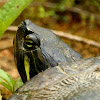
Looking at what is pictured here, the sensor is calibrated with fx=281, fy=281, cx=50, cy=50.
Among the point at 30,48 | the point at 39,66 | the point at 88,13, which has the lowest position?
the point at 88,13

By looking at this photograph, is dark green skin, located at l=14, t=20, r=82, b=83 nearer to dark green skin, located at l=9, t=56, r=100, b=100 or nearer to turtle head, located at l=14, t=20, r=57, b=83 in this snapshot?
turtle head, located at l=14, t=20, r=57, b=83

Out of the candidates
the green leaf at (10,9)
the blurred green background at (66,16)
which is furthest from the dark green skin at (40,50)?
the blurred green background at (66,16)

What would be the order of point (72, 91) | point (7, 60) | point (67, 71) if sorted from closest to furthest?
point (72, 91) → point (67, 71) → point (7, 60)

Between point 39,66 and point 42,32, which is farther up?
point 42,32

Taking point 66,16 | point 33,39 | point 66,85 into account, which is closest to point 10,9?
point 33,39

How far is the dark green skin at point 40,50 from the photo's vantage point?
1.54 meters

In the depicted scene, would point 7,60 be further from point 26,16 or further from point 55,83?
point 55,83

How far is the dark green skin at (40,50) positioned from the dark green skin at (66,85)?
0.64 feet

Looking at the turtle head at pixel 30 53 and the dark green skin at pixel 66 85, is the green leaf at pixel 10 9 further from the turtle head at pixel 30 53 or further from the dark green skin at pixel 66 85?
the dark green skin at pixel 66 85

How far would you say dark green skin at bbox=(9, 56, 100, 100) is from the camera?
112cm

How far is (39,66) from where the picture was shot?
1567mm

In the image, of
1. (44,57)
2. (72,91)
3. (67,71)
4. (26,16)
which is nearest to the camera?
(72,91)

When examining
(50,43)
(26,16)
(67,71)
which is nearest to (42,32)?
(50,43)

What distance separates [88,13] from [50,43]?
2708 mm
